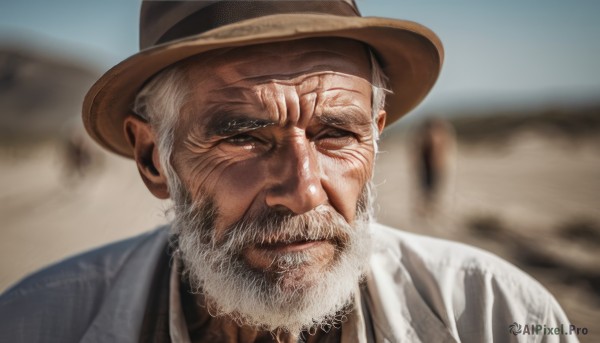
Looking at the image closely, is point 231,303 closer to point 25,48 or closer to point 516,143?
point 516,143

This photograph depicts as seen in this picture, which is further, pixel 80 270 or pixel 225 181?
pixel 80 270

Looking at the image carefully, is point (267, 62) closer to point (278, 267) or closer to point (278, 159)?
point (278, 159)

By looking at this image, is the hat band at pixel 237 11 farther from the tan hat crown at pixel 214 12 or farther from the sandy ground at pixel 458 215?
the sandy ground at pixel 458 215

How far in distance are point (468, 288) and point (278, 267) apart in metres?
0.97

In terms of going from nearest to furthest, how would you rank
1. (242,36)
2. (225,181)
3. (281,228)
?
1. (242,36)
2. (281,228)
3. (225,181)

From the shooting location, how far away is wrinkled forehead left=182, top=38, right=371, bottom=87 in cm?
184

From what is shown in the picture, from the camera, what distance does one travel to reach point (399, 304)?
7.03ft

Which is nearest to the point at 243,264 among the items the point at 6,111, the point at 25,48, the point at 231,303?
the point at 231,303

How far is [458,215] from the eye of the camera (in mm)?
12086

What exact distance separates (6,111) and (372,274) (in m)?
86.0

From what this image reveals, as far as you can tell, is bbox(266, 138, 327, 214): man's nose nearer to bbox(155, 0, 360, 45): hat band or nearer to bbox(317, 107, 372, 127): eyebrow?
bbox(317, 107, 372, 127): eyebrow

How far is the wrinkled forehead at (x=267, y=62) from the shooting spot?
6.04 feet

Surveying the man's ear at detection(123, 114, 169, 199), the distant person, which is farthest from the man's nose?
the distant person

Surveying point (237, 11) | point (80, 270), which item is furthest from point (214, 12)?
point (80, 270)
